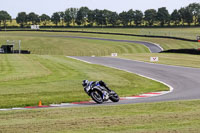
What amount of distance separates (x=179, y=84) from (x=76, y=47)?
59.0 meters

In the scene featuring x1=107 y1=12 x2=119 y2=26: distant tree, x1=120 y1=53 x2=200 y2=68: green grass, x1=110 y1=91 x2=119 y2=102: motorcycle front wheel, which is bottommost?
x1=120 y1=53 x2=200 y2=68: green grass

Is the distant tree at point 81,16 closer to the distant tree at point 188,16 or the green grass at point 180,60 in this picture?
the distant tree at point 188,16

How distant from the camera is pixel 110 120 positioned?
35.1ft

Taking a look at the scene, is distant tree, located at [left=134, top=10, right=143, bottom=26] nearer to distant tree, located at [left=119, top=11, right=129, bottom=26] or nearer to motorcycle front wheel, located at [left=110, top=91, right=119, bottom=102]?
distant tree, located at [left=119, top=11, right=129, bottom=26]

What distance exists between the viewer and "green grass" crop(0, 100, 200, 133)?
946 cm

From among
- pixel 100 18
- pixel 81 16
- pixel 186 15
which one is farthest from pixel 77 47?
pixel 81 16

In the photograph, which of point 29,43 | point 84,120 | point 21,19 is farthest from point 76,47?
point 21,19

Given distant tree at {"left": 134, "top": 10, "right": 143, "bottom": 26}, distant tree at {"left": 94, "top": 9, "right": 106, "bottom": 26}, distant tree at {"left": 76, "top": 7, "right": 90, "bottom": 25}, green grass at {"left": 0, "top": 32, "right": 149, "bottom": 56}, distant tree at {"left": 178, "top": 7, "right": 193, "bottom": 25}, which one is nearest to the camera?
A: green grass at {"left": 0, "top": 32, "right": 149, "bottom": 56}

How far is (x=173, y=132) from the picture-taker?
8.84 meters

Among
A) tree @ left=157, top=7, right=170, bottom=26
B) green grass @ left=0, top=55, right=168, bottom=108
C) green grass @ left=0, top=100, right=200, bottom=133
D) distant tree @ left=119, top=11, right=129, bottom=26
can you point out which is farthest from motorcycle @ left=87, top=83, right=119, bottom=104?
distant tree @ left=119, top=11, right=129, bottom=26

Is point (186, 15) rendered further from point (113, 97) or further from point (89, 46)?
point (113, 97)

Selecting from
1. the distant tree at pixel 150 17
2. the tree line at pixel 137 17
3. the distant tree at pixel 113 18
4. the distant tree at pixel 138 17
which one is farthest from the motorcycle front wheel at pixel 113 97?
the distant tree at pixel 138 17

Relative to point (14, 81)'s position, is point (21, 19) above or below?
above

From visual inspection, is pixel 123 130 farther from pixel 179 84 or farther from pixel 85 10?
pixel 85 10
